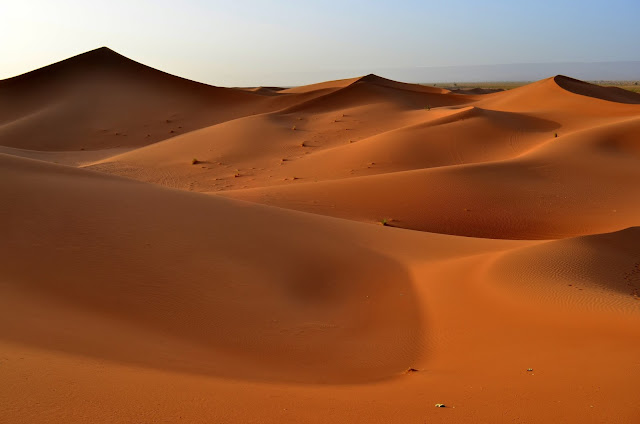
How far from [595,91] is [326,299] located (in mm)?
39554

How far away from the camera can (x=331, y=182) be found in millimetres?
16859

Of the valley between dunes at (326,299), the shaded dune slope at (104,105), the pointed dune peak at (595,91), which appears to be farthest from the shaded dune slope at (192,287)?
the pointed dune peak at (595,91)

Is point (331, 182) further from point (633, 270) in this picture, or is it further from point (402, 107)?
point (402, 107)

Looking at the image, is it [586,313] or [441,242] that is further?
[441,242]

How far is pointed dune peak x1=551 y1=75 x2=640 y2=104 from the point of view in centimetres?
3912

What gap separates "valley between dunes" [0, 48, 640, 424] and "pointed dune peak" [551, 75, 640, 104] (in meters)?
23.2

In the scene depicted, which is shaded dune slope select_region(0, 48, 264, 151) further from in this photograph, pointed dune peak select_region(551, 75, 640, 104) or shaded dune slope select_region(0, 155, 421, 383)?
shaded dune slope select_region(0, 155, 421, 383)

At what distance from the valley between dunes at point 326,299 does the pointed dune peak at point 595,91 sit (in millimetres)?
23159

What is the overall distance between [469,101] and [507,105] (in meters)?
6.40

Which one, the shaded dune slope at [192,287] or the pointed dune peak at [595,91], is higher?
the pointed dune peak at [595,91]

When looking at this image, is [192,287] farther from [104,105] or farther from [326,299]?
[104,105]

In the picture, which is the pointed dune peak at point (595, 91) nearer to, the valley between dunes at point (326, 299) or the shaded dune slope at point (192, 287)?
the valley between dunes at point (326, 299)

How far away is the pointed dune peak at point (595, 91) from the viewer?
1540 inches

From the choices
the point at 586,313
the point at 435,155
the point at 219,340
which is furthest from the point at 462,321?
the point at 435,155
